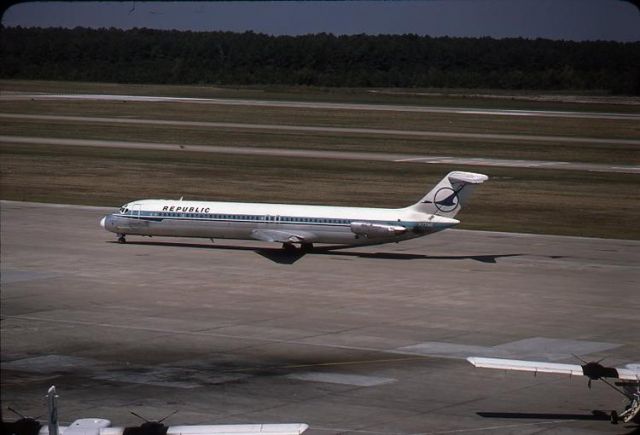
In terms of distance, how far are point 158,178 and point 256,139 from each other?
3137 centimetres

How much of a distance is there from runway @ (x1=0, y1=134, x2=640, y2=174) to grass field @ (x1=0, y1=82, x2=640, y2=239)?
181 cm

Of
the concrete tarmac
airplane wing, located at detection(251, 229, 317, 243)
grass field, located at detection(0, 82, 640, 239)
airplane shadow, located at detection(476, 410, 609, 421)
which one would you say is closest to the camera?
airplane shadow, located at detection(476, 410, 609, 421)

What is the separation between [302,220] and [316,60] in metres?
30.1

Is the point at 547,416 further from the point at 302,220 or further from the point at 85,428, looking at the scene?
the point at 302,220

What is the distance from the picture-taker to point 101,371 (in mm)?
38594

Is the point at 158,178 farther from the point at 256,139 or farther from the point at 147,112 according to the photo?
the point at 147,112

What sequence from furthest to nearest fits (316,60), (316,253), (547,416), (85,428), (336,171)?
(336,171) → (316,60) → (316,253) → (547,416) → (85,428)

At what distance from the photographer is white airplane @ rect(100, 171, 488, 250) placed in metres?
64.4

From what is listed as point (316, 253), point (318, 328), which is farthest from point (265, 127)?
point (318, 328)

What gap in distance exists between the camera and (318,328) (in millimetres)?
46688

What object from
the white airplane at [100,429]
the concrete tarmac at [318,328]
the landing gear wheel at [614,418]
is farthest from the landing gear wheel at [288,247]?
the white airplane at [100,429]

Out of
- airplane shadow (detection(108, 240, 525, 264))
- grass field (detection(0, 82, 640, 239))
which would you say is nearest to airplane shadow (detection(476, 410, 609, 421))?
grass field (detection(0, 82, 640, 239))

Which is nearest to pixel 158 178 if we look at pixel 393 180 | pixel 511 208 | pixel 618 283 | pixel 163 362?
pixel 393 180

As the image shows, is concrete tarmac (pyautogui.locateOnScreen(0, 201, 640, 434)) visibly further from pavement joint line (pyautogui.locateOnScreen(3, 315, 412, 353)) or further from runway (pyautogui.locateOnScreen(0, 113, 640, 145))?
runway (pyautogui.locateOnScreen(0, 113, 640, 145))
